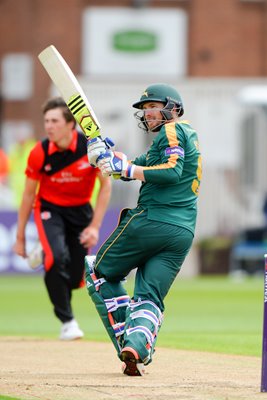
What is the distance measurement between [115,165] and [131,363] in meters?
1.31

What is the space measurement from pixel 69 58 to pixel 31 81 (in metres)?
1.13

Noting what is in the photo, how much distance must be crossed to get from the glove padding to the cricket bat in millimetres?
81

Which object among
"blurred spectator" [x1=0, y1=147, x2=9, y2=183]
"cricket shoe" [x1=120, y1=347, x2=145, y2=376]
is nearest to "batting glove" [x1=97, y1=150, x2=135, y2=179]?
"cricket shoe" [x1=120, y1=347, x2=145, y2=376]

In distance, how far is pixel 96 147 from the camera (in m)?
9.02

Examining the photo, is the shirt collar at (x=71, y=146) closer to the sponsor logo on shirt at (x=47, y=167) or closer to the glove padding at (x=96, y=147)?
the sponsor logo on shirt at (x=47, y=167)

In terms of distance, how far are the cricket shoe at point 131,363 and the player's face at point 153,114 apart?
1.57m

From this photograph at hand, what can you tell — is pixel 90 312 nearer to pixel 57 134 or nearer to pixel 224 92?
pixel 57 134

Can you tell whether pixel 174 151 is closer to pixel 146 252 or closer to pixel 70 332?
pixel 146 252

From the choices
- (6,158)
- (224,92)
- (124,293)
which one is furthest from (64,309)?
(224,92)

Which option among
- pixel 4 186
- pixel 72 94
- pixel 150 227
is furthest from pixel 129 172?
pixel 4 186

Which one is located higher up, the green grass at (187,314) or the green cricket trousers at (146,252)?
the green cricket trousers at (146,252)

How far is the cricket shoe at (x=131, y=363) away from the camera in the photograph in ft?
28.8

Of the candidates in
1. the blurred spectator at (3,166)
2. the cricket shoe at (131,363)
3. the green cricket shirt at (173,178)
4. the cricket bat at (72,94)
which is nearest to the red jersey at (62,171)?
the cricket bat at (72,94)

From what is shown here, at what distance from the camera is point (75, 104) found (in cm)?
933
